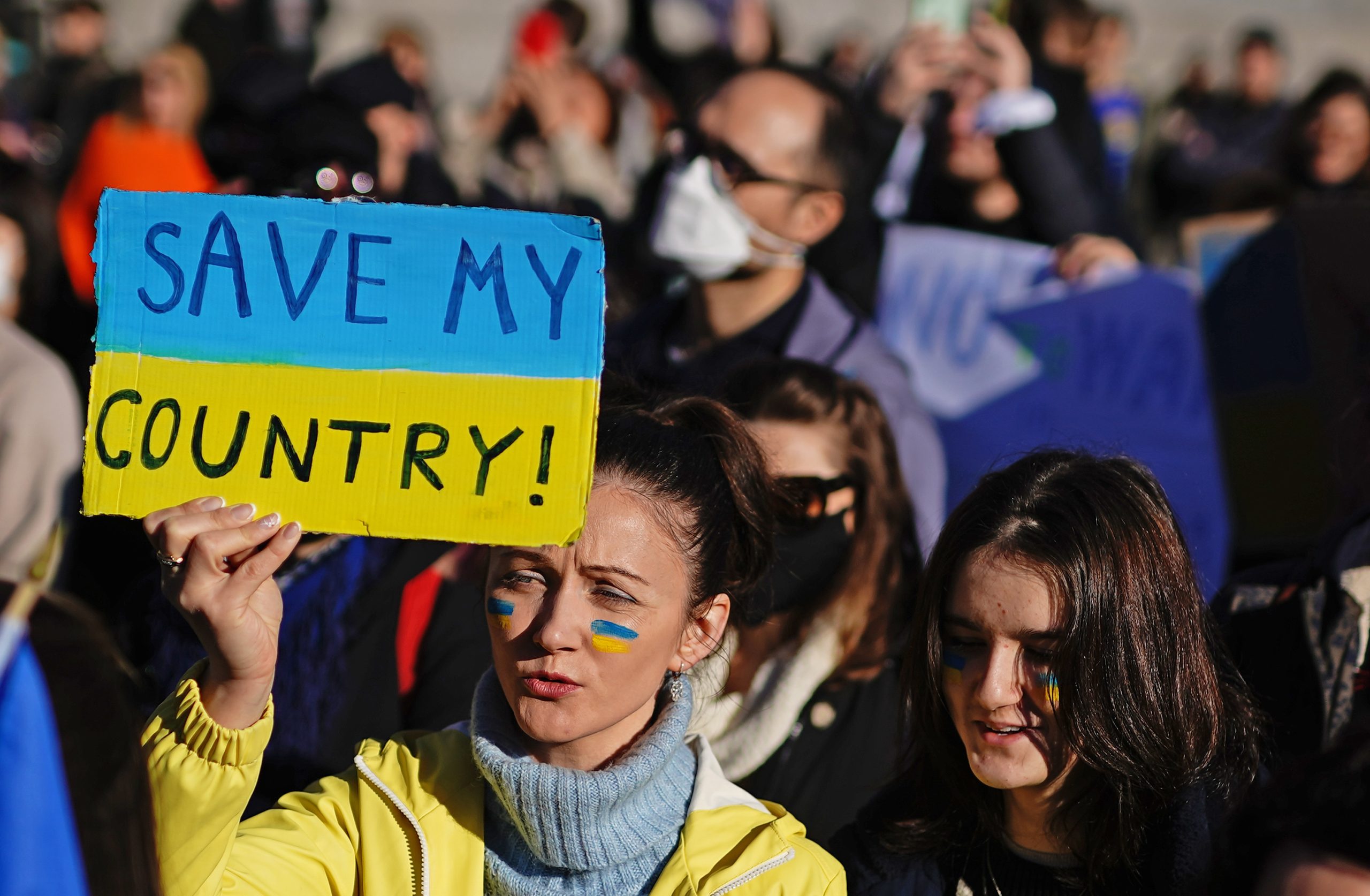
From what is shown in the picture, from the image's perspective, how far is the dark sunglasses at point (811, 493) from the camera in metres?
2.70

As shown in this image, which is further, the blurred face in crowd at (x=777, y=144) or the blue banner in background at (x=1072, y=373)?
the blue banner in background at (x=1072, y=373)

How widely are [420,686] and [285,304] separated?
3.39 ft

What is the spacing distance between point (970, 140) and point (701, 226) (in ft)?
4.24

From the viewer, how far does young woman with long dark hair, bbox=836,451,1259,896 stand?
196 cm

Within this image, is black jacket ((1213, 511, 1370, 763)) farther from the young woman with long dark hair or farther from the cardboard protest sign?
the cardboard protest sign

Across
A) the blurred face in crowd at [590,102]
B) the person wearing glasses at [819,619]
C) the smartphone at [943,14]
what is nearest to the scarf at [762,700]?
the person wearing glasses at [819,619]

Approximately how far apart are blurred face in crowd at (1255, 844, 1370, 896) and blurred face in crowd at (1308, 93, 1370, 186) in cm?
481

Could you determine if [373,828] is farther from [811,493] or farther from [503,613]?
[811,493]

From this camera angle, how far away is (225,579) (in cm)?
168

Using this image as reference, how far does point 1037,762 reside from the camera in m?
1.98

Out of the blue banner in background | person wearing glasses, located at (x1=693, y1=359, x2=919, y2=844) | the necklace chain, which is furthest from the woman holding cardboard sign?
the blue banner in background

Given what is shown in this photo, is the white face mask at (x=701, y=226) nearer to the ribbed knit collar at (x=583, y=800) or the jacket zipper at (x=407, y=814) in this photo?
the ribbed knit collar at (x=583, y=800)

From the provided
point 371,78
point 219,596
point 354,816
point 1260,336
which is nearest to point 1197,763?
point 354,816

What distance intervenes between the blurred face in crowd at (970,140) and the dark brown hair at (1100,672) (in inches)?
103
